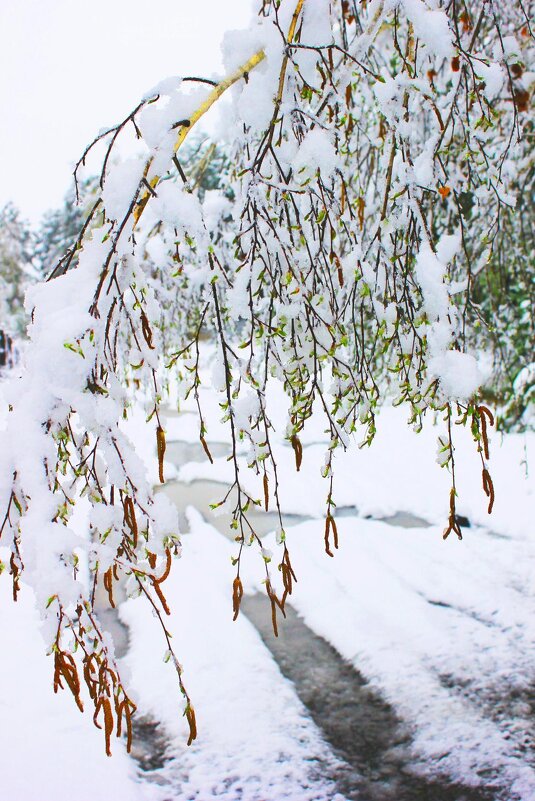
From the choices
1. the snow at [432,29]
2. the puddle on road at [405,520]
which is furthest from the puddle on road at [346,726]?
the puddle on road at [405,520]

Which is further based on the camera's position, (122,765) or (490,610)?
(490,610)

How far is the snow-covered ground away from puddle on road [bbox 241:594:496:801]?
66mm

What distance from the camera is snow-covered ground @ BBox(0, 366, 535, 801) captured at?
2873mm

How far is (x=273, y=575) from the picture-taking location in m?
5.07

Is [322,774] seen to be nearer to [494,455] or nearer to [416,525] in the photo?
[416,525]

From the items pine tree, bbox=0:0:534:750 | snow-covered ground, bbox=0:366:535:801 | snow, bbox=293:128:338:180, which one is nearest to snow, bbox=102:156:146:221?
pine tree, bbox=0:0:534:750

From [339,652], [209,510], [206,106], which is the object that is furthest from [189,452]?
[206,106]

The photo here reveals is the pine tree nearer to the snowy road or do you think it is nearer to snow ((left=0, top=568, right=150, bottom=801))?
snow ((left=0, top=568, right=150, bottom=801))

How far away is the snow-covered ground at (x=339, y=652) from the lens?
9.43ft

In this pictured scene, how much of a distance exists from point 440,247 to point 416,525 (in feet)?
16.2

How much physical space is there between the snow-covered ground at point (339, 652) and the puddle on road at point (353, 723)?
7 cm

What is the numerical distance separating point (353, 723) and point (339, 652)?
2.19ft

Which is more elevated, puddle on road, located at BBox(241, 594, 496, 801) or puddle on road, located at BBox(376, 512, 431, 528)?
puddle on road, located at BBox(376, 512, 431, 528)

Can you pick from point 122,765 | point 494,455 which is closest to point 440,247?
point 122,765
